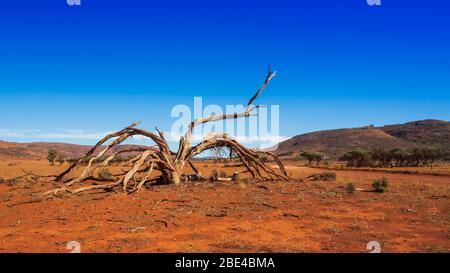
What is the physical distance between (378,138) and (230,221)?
98045mm

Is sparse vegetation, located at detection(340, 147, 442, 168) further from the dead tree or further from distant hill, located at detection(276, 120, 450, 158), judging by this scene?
distant hill, located at detection(276, 120, 450, 158)

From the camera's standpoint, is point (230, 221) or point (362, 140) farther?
point (362, 140)

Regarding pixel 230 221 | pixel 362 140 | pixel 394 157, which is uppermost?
pixel 362 140

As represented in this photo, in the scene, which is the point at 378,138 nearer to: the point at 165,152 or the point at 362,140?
the point at 362,140

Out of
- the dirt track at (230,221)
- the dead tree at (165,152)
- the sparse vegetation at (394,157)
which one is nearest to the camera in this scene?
the dirt track at (230,221)

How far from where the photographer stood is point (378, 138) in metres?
97.4

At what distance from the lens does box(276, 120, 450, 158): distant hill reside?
86125 mm

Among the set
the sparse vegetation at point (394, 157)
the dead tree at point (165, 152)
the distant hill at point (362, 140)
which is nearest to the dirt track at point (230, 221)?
the dead tree at point (165, 152)

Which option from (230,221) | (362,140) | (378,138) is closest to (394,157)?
(230,221)

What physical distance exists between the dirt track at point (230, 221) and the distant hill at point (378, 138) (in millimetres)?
72285

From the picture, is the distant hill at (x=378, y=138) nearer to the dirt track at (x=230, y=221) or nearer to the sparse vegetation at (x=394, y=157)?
the sparse vegetation at (x=394, y=157)

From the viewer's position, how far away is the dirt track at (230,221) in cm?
608
